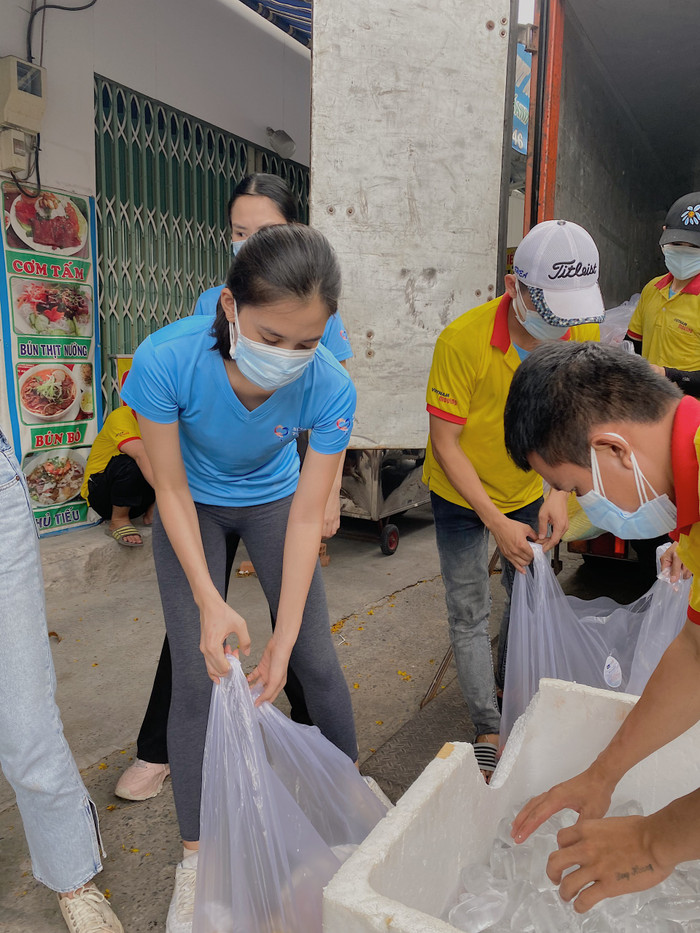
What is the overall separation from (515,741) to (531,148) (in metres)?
2.21

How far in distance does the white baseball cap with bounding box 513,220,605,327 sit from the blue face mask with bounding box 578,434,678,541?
723mm

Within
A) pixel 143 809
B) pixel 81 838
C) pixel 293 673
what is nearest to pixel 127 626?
pixel 143 809

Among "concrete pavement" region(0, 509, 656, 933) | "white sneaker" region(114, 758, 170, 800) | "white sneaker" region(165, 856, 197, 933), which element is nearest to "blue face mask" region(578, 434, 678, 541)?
"white sneaker" region(165, 856, 197, 933)

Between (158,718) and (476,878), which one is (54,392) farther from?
(476,878)

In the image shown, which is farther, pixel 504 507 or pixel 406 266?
pixel 406 266

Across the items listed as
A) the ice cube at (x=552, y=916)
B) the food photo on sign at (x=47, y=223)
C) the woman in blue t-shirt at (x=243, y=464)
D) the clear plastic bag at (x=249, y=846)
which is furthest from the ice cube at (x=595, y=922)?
the food photo on sign at (x=47, y=223)

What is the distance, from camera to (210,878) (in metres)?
1.22

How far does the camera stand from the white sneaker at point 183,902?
149 centimetres

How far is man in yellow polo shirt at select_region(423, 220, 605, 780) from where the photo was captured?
1786mm

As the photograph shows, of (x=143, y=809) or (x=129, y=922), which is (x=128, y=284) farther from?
(x=129, y=922)

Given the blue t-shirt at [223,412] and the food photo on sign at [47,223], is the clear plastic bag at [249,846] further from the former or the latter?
the food photo on sign at [47,223]

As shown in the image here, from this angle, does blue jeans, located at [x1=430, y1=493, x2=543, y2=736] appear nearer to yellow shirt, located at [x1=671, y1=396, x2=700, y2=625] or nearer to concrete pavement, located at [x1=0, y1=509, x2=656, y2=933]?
A: concrete pavement, located at [x1=0, y1=509, x2=656, y2=933]

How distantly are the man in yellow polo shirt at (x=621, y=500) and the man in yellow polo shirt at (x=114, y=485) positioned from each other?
111 inches

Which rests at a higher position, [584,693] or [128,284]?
[128,284]
